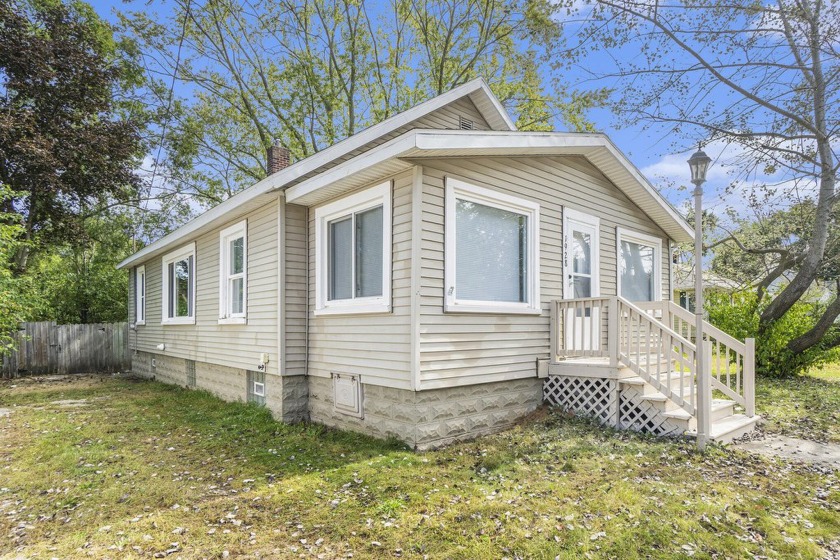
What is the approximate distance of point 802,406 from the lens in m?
7.57

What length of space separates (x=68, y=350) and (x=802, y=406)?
17.2m

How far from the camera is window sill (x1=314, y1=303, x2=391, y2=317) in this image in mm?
5473

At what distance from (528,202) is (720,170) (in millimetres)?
7216

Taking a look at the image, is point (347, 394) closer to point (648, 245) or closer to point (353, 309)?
point (353, 309)

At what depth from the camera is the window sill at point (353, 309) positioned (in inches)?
215

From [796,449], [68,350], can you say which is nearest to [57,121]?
[68,350]

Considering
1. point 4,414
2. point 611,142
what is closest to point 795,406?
point 611,142

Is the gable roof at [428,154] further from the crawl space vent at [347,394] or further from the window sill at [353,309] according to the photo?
the crawl space vent at [347,394]

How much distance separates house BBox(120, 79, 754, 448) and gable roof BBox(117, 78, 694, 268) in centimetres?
3

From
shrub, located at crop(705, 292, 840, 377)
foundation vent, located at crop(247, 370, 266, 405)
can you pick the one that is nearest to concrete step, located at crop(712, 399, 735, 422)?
shrub, located at crop(705, 292, 840, 377)

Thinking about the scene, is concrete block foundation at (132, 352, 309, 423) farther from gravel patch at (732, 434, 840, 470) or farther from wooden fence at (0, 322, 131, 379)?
gravel patch at (732, 434, 840, 470)

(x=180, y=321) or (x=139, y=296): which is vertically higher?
(x=139, y=296)

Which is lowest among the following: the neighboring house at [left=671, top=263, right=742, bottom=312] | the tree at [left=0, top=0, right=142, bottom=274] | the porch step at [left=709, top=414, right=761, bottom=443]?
the porch step at [left=709, top=414, right=761, bottom=443]

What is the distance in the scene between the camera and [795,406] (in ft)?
24.8
